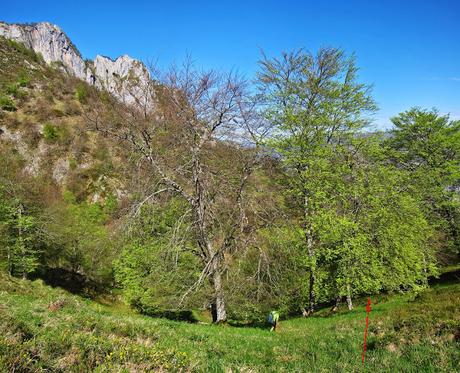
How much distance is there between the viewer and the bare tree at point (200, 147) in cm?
1460

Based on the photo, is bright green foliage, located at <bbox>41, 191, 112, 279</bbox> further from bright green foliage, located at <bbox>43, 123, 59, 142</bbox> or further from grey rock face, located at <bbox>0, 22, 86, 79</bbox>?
grey rock face, located at <bbox>0, 22, 86, 79</bbox>

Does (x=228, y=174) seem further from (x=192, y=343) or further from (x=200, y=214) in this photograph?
(x=192, y=343)

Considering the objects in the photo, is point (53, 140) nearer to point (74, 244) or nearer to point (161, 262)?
point (74, 244)

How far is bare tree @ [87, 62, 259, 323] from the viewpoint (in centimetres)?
1460

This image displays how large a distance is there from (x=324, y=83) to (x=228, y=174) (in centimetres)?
885

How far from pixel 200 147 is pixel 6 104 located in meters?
77.5

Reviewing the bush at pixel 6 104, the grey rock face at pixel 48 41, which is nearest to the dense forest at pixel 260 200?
the bush at pixel 6 104

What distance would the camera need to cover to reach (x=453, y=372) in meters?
4.86

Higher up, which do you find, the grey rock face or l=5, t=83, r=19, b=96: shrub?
the grey rock face

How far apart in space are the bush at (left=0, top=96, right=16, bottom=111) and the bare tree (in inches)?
2870

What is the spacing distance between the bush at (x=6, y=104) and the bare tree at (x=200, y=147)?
239ft

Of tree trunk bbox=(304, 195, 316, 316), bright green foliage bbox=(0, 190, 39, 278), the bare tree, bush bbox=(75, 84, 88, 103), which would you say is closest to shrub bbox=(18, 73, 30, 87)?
bush bbox=(75, 84, 88, 103)

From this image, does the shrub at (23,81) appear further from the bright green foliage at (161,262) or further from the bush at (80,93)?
the bright green foliage at (161,262)

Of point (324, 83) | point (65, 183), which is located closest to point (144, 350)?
point (324, 83)
